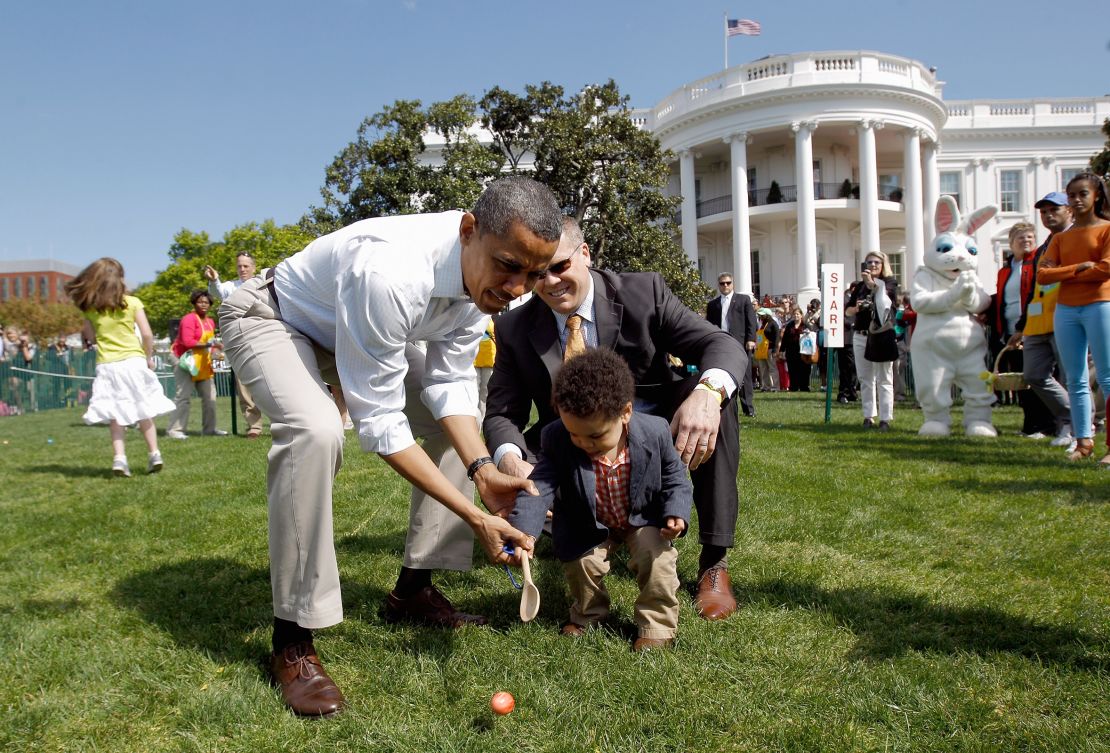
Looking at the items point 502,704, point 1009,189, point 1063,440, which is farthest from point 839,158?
point 502,704

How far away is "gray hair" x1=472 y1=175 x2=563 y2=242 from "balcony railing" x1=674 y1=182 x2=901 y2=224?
116 feet

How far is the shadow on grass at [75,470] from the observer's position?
739 cm

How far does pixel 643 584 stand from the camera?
3.03 m

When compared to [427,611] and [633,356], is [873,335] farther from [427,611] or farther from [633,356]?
[427,611]

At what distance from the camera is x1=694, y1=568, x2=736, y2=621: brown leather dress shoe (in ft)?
10.5

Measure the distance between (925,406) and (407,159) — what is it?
18092 millimetres

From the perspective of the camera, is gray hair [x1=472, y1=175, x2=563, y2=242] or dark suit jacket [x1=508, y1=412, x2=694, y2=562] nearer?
gray hair [x1=472, y1=175, x2=563, y2=242]

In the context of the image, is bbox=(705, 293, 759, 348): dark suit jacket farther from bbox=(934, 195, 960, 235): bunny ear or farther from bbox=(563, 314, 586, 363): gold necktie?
bbox=(563, 314, 586, 363): gold necktie

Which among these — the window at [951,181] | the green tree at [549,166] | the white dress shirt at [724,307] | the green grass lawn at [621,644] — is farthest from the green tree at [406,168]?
the window at [951,181]

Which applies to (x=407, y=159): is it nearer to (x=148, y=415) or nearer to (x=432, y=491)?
(x=148, y=415)

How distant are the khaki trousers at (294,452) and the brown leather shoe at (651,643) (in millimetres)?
1089

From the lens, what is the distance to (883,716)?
7.65 feet

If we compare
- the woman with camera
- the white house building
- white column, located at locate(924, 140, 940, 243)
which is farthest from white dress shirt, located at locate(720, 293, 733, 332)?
white column, located at locate(924, 140, 940, 243)

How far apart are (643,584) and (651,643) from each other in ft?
0.74
